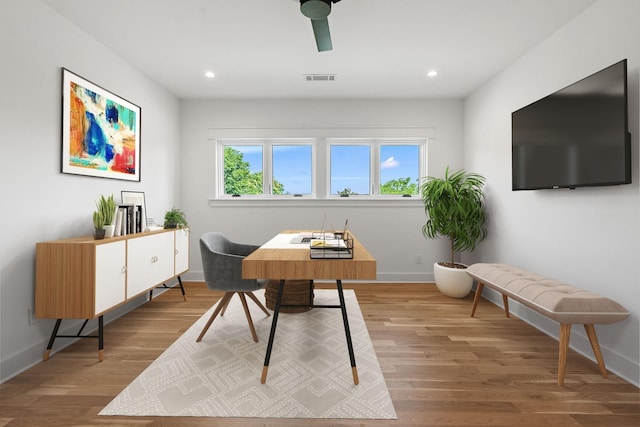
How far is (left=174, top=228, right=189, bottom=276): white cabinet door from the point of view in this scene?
3.30 meters

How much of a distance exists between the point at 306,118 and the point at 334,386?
3419mm

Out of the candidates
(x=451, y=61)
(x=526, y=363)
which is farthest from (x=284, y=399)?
(x=451, y=61)

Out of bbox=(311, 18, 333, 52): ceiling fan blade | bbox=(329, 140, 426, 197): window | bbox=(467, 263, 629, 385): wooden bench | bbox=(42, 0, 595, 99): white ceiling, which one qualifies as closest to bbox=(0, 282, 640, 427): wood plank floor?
bbox=(467, 263, 629, 385): wooden bench

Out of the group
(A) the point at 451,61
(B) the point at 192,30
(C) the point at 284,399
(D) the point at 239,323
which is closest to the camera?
(C) the point at 284,399

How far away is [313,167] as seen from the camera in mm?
4461

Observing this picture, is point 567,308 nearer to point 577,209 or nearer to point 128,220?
point 577,209

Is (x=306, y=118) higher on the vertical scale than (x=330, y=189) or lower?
higher

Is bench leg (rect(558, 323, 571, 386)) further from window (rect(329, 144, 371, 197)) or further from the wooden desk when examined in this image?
window (rect(329, 144, 371, 197))

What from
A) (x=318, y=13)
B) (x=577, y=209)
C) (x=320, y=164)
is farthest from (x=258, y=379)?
(x=320, y=164)

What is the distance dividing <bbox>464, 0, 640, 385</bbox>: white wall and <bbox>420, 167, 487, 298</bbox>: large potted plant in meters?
0.17

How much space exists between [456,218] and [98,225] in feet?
11.3

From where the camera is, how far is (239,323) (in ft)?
9.11

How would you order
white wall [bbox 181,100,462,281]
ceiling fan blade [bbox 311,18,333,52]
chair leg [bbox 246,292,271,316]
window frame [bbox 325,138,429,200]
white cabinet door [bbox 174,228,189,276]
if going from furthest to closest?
window frame [bbox 325,138,429,200]
white wall [bbox 181,100,462,281]
white cabinet door [bbox 174,228,189,276]
chair leg [bbox 246,292,271,316]
ceiling fan blade [bbox 311,18,333,52]

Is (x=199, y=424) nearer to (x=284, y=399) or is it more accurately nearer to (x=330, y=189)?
(x=284, y=399)
